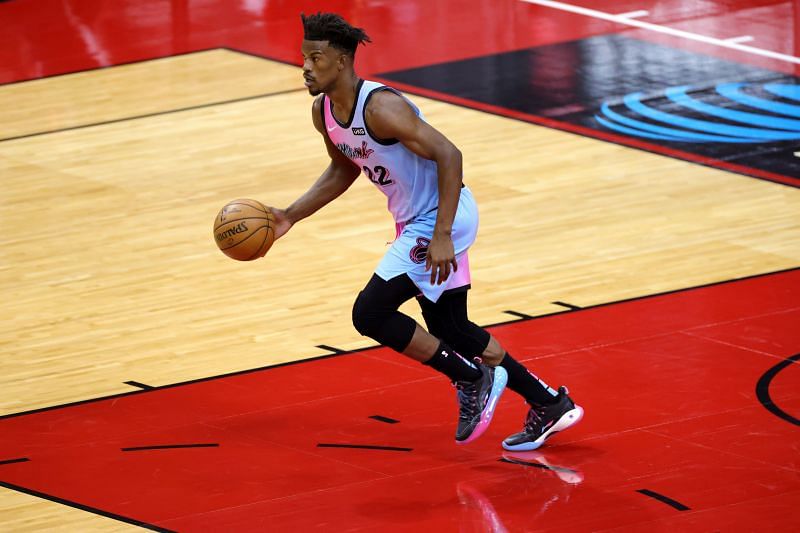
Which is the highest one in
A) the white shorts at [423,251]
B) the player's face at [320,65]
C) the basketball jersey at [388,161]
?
the player's face at [320,65]

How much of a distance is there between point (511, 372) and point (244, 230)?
1.23 metres

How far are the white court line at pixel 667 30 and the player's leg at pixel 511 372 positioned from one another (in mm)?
7665

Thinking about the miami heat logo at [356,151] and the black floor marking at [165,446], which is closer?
the miami heat logo at [356,151]

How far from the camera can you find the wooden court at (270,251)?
814cm

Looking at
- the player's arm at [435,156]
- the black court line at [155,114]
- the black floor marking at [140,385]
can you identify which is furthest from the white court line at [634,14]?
the player's arm at [435,156]

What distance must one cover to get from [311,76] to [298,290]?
9.81ft

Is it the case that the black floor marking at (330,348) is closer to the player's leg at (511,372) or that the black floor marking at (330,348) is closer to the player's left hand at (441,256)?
the player's leg at (511,372)

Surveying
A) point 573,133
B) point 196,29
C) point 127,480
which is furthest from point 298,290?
point 196,29

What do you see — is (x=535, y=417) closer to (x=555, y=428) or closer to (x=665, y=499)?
(x=555, y=428)

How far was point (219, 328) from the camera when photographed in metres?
8.81

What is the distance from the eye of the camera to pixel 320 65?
21.4 feet

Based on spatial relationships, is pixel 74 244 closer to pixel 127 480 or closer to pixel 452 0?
pixel 127 480

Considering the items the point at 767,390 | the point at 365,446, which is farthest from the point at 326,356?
the point at 767,390

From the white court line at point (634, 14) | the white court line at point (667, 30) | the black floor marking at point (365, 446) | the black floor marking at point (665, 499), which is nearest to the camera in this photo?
the black floor marking at point (665, 499)
